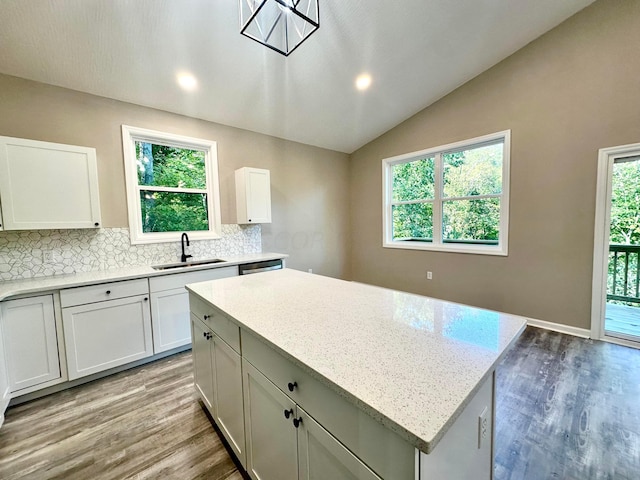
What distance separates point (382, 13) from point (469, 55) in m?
1.35

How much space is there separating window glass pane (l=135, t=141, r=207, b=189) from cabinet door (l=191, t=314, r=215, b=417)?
2.06 m

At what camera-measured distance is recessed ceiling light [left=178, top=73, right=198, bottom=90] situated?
2.64m

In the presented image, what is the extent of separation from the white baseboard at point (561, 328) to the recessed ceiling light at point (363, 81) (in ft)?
11.7

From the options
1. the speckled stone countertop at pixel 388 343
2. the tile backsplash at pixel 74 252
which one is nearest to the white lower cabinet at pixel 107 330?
the tile backsplash at pixel 74 252

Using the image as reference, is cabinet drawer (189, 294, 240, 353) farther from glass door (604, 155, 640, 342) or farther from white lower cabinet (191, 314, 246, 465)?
glass door (604, 155, 640, 342)

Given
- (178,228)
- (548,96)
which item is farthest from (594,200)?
(178,228)

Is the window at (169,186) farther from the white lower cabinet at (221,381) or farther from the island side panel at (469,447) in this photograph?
the island side panel at (469,447)

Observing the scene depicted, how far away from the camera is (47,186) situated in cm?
216

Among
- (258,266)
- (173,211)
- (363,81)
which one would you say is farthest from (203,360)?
(363,81)

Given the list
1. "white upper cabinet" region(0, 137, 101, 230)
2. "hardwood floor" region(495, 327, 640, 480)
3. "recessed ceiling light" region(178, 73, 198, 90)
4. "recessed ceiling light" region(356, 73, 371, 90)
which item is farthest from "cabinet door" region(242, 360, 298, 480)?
"recessed ceiling light" region(356, 73, 371, 90)

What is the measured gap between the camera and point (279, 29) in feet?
7.99

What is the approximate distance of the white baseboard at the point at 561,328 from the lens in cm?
282

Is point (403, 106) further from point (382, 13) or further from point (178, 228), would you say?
point (178, 228)

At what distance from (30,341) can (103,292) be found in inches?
21.0
